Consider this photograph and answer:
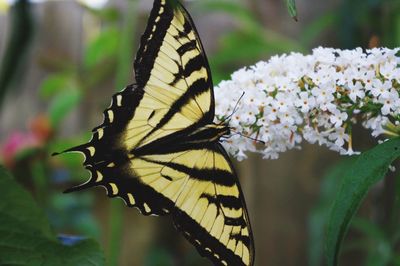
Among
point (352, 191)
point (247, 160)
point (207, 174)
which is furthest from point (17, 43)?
point (247, 160)

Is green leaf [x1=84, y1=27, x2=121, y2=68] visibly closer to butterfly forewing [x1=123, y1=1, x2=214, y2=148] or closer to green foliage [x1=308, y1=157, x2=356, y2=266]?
green foliage [x1=308, y1=157, x2=356, y2=266]

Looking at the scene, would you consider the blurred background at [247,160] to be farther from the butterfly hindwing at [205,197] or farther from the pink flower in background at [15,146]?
the butterfly hindwing at [205,197]

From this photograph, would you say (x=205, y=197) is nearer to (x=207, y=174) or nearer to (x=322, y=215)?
(x=207, y=174)

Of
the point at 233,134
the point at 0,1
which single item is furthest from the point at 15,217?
the point at 0,1

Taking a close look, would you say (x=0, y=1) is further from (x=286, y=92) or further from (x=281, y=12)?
(x=286, y=92)

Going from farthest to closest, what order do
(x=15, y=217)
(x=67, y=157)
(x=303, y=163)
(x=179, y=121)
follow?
(x=67, y=157) < (x=303, y=163) < (x=179, y=121) < (x=15, y=217)

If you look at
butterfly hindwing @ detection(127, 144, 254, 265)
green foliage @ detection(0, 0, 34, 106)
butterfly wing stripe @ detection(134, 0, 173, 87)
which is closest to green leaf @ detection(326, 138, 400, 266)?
butterfly hindwing @ detection(127, 144, 254, 265)
